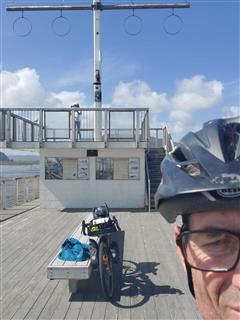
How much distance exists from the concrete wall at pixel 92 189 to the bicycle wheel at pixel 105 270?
9.62m

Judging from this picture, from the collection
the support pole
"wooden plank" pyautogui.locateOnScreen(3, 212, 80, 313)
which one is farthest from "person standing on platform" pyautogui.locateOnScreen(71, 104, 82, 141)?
"wooden plank" pyautogui.locateOnScreen(3, 212, 80, 313)

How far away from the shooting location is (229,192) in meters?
1.19

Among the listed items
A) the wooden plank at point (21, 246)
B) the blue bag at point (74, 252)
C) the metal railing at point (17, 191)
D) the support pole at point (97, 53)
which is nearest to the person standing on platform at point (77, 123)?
the support pole at point (97, 53)

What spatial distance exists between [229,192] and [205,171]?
98mm

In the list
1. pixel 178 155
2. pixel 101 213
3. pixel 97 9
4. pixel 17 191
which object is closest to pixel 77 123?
pixel 17 191

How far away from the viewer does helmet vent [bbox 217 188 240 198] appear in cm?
118

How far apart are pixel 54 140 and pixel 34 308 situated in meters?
10.5

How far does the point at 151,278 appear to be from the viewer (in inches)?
249

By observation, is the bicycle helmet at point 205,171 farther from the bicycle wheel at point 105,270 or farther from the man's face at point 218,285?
the bicycle wheel at point 105,270

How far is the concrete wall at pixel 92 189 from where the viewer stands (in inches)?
608

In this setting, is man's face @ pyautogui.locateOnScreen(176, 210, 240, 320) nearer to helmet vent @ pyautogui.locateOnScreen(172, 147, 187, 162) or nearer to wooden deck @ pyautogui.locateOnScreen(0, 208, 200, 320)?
helmet vent @ pyautogui.locateOnScreen(172, 147, 187, 162)

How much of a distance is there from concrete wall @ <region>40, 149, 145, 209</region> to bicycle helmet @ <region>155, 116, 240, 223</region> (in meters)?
14.1

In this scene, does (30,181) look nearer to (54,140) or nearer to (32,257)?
(54,140)

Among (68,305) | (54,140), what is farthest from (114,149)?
(68,305)
